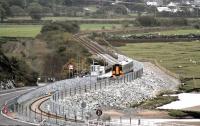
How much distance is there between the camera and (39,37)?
128 meters

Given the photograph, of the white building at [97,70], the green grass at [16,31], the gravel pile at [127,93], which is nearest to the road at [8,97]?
the gravel pile at [127,93]

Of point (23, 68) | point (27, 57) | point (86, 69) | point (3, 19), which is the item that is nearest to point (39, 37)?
point (27, 57)

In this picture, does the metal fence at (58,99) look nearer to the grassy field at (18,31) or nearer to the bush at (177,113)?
the bush at (177,113)

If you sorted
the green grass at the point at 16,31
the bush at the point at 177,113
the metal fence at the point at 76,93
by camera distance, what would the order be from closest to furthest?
the metal fence at the point at 76,93 < the bush at the point at 177,113 < the green grass at the point at 16,31

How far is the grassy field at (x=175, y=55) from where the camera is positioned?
11534 centimetres

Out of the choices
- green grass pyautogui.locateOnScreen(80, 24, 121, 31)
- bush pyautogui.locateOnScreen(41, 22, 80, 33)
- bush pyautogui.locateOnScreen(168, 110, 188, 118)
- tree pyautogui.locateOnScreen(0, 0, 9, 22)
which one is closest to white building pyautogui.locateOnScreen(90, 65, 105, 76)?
bush pyautogui.locateOnScreen(168, 110, 188, 118)

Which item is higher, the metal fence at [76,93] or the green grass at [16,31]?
the metal fence at [76,93]

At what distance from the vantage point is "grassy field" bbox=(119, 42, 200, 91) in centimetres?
11534

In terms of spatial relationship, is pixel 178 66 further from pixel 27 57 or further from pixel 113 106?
pixel 113 106

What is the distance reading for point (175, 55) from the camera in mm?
137250

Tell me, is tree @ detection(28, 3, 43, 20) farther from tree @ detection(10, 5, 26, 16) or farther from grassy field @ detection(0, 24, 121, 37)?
grassy field @ detection(0, 24, 121, 37)

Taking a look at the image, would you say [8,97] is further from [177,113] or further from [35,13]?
[35,13]

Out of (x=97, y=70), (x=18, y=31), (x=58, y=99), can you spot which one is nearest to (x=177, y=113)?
(x=58, y=99)

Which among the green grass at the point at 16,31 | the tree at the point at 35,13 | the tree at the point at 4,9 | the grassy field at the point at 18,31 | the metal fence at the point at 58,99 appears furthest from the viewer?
the tree at the point at 35,13
